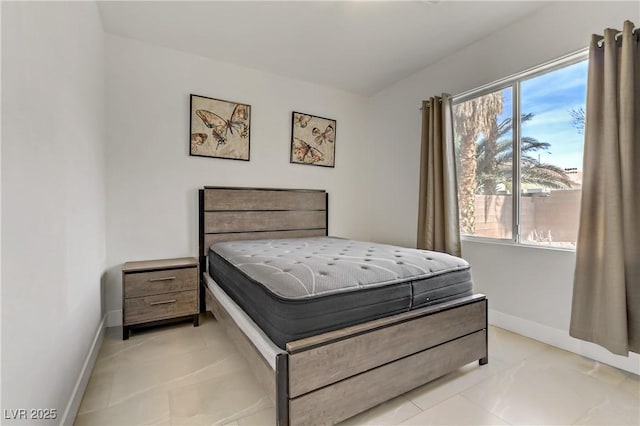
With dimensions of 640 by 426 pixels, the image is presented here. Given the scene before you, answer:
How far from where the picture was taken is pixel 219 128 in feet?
10.1

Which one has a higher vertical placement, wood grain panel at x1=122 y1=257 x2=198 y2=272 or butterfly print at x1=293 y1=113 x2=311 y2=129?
butterfly print at x1=293 y1=113 x2=311 y2=129

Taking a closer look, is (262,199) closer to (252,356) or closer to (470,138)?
(252,356)

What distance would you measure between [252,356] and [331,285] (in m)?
0.58

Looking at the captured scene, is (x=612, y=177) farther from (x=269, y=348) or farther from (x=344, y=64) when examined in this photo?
(x=344, y=64)

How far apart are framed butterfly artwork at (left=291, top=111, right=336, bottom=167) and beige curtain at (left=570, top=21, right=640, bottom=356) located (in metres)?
Result: 2.49

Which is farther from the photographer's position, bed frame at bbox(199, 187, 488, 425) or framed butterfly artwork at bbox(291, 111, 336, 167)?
framed butterfly artwork at bbox(291, 111, 336, 167)

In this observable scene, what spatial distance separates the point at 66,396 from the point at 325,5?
2.87 m

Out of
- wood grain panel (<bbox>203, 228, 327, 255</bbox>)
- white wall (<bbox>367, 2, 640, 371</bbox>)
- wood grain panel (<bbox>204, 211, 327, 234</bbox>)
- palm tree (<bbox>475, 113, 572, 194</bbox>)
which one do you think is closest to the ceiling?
white wall (<bbox>367, 2, 640, 371</bbox>)

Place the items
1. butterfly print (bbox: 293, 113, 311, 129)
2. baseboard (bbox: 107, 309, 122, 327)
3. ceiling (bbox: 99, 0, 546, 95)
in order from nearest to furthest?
ceiling (bbox: 99, 0, 546, 95)
baseboard (bbox: 107, 309, 122, 327)
butterfly print (bbox: 293, 113, 311, 129)

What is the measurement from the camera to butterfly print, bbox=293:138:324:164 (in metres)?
3.57

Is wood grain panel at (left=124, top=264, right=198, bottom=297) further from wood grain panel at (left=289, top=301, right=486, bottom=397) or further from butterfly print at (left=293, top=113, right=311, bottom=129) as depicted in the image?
butterfly print at (left=293, top=113, right=311, bottom=129)

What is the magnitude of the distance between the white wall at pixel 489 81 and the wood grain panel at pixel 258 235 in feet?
3.07

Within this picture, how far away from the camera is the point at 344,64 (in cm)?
322

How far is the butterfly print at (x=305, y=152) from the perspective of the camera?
3.57 m
